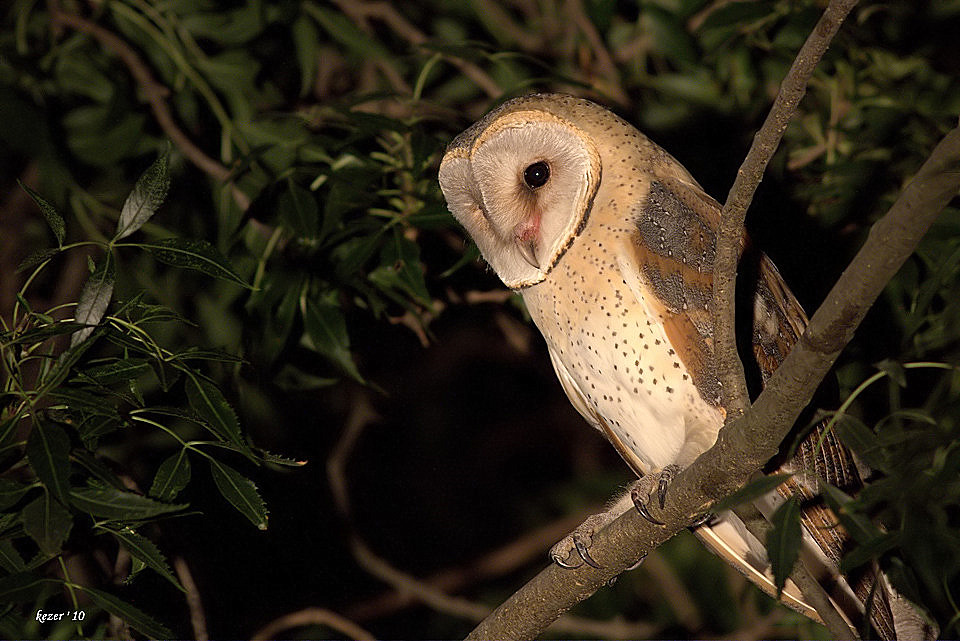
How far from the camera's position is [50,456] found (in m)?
0.86

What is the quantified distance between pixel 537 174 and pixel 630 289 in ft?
0.79

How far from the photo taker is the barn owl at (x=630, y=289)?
1299 millimetres

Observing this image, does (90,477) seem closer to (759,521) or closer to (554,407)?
(759,521)

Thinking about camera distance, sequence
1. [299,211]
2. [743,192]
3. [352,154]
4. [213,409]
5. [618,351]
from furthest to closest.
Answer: [352,154] < [299,211] < [618,351] < [213,409] < [743,192]

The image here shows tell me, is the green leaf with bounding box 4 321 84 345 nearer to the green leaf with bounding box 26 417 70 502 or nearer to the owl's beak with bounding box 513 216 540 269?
the green leaf with bounding box 26 417 70 502

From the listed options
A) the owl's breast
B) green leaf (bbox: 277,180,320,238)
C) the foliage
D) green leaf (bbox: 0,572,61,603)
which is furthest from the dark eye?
green leaf (bbox: 0,572,61,603)

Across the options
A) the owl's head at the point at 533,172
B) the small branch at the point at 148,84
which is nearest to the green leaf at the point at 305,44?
the small branch at the point at 148,84

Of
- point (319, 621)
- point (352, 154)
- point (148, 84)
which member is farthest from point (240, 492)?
point (148, 84)

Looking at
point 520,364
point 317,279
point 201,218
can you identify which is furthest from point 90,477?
point 520,364

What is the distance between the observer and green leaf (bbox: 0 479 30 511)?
3.05 feet

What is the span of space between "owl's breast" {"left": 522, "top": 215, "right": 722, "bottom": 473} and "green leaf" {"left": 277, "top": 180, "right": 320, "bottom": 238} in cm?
41

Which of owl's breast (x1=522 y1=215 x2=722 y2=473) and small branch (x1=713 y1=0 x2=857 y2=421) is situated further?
owl's breast (x1=522 y1=215 x2=722 y2=473)

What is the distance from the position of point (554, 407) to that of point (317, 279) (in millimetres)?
1854

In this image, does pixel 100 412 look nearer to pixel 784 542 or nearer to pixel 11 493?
pixel 11 493
